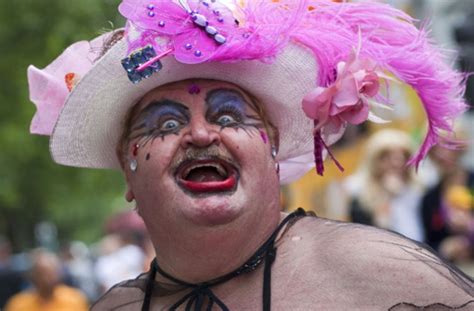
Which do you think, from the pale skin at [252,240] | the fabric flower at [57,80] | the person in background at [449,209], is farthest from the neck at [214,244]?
the person in background at [449,209]

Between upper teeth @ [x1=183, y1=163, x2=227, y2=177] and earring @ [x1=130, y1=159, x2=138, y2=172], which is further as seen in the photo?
earring @ [x1=130, y1=159, x2=138, y2=172]

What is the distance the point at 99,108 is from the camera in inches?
164

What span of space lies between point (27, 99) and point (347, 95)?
12287 millimetres

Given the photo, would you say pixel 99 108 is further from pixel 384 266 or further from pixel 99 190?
pixel 99 190

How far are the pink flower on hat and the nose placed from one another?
313 mm

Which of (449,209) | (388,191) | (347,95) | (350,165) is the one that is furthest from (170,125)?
(350,165)

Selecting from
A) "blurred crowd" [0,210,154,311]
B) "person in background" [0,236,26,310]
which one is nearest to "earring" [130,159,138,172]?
"blurred crowd" [0,210,154,311]

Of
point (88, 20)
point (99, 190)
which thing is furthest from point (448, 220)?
point (99, 190)

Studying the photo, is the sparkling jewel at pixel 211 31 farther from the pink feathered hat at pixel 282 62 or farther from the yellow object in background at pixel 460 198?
Result: the yellow object in background at pixel 460 198

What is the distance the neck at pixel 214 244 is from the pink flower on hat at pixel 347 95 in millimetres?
329

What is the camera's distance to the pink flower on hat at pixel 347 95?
3922 mm

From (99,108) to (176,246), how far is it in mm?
547

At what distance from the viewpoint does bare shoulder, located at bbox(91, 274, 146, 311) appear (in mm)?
4203

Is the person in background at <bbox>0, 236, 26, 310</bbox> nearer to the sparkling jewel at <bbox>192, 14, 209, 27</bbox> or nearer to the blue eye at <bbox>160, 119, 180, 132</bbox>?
the blue eye at <bbox>160, 119, 180, 132</bbox>
